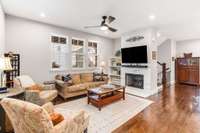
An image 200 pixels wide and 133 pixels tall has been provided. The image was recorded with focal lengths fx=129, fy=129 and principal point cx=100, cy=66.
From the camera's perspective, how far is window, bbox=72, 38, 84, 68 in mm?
6160

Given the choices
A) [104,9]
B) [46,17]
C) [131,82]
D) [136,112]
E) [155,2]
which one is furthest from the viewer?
[131,82]

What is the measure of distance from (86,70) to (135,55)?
2531 millimetres

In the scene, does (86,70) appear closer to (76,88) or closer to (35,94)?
(76,88)

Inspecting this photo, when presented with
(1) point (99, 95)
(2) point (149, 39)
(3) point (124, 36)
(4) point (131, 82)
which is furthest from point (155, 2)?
(4) point (131, 82)

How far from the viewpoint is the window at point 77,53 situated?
243 inches

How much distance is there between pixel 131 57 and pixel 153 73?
119 cm

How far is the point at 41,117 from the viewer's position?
4.37 feet

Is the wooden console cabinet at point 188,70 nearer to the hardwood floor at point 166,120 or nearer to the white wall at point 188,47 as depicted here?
the white wall at point 188,47

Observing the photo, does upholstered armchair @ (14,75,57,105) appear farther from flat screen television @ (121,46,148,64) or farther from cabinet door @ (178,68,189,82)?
cabinet door @ (178,68,189,82)

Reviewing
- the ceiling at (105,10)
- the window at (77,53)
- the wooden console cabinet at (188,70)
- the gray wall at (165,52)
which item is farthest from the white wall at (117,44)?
the wooden console cabinet at (188,70)

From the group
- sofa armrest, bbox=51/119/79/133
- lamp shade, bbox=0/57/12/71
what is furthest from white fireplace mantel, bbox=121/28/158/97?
lamp shade, bbox=0/57/12/71

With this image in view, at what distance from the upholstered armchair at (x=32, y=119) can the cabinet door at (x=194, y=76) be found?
8.02 metres

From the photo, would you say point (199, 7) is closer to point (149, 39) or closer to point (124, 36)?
point (149, 39)

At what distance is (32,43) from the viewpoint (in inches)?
189
